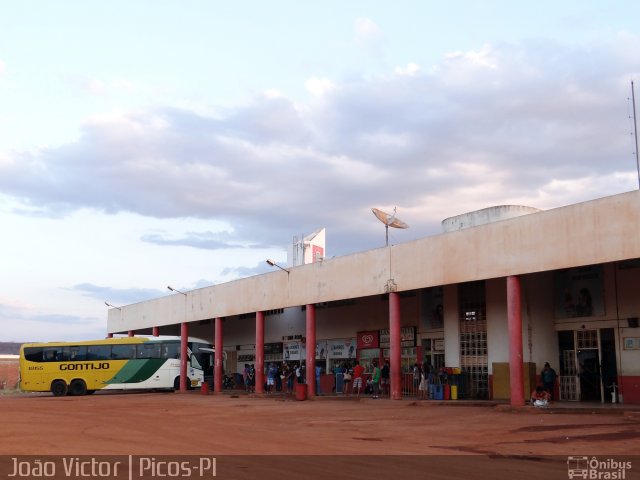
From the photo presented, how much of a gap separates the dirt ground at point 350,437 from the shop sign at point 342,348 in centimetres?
1297

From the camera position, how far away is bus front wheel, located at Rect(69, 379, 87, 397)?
39.9 metres

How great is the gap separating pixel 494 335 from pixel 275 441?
14.5 meters

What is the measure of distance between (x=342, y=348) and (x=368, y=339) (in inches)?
93.6

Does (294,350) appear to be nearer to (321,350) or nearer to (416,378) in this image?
(321,350)

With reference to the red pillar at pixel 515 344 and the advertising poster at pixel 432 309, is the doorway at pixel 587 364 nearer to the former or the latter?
the red pillar at pixel 515 344

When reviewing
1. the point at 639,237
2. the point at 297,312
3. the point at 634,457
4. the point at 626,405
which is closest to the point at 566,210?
the point at 639,237

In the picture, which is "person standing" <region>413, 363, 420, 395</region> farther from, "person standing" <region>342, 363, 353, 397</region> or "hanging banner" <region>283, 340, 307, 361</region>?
"hanging banner" <region>283, 340, 307, 361</region>

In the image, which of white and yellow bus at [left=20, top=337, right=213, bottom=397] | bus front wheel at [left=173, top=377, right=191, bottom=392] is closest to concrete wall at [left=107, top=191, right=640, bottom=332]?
bus front wheel at [left=173, top=377, right=191, bottom=392]

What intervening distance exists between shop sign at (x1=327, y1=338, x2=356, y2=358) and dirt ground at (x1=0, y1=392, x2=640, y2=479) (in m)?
13.0

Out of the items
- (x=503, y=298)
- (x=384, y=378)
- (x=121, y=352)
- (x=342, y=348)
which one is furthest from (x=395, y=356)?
(x=121, y=352)

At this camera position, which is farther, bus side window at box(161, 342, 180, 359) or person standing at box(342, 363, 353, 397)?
bus side window at box(161, 342, 180, 359)

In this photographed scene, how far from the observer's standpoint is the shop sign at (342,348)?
1486 inches

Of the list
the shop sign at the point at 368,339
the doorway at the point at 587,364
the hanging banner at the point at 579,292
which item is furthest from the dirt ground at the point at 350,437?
the shop sign at the point at 368,339

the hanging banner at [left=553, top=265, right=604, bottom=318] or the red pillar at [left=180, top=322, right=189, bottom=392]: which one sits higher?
the hanging banner at [left=553, top=265, right=604, bottom=318]
